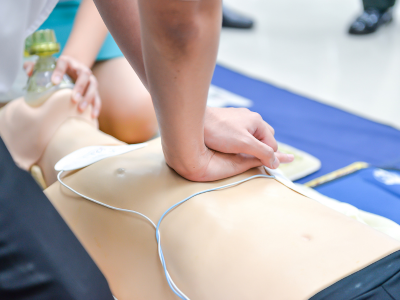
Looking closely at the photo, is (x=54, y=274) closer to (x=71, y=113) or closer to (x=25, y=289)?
(x=25, y=289)

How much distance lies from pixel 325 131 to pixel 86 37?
0.84 m

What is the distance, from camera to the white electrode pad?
75 centimetres

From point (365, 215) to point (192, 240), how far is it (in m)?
0.46

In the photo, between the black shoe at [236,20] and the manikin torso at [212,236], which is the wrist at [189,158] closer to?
the manikin torso at [212,236]

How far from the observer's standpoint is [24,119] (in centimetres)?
89

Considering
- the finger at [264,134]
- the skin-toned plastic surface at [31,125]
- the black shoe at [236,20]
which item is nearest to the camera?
the finger at [264,134]

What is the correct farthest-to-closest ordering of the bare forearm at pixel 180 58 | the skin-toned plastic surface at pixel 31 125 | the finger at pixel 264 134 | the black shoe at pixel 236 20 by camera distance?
the black shoe at pixel 236 20
the skin-toned plastic surface at pixel 31 125
the finger at pixel 264 134
the bare forearm at pixel 180 58

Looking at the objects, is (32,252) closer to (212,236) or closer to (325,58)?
(212,236)

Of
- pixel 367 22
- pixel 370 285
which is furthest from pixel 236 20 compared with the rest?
pixel 370 285

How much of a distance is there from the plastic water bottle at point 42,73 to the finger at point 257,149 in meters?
0.52

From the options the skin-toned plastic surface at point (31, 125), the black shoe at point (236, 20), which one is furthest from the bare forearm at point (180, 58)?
the black shoe at point (236, 20)

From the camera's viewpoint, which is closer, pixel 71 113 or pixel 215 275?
pixel 215 275

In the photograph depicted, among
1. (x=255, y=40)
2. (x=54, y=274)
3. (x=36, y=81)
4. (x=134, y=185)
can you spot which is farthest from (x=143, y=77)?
(x=255, y=40)

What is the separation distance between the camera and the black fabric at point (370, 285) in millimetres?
468
